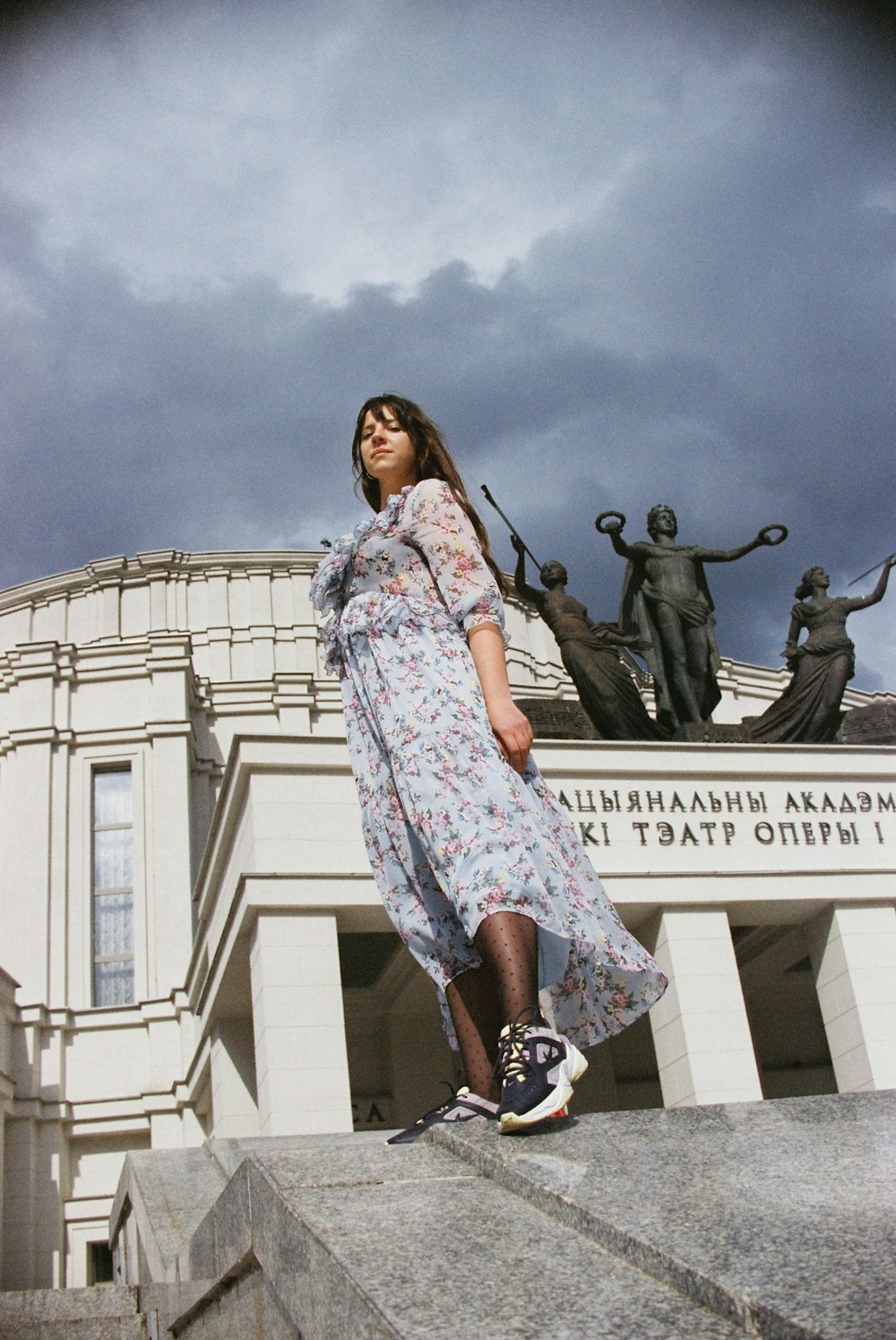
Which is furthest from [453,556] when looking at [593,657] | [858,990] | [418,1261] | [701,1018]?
[593,657]

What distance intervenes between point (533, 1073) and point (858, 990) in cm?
959

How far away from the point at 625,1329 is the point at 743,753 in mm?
11079

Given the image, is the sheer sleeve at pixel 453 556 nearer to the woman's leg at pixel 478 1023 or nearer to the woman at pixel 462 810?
the woman at pixel 462 810

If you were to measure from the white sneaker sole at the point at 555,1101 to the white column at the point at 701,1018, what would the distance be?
8.09 metres

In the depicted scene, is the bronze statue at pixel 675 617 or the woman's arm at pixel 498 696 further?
the bronze statue at pixel 675 617

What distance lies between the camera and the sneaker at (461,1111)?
307cm

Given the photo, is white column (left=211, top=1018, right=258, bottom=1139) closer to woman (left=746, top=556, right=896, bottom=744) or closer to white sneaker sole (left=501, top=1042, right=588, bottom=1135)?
woman (left=746, top=556, right=896, bottom=744)

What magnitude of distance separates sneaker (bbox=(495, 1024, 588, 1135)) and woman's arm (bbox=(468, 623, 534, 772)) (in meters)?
0.75

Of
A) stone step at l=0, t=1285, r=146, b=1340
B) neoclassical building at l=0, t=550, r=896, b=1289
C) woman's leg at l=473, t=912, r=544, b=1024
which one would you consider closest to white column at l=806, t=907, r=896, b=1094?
neoclassical building at l=0, t=550, r=896, b=1289

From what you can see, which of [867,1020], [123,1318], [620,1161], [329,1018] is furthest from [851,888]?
[620,1161]

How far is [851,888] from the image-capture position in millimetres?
11867

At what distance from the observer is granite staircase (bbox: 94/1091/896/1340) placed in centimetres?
159

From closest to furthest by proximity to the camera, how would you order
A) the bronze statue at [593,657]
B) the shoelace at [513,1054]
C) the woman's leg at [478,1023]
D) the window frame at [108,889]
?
the shoelace at [513,1054] → the woman's leg at [478,1023] → the bronze statue at [593,657] → the window frame at [108,889]

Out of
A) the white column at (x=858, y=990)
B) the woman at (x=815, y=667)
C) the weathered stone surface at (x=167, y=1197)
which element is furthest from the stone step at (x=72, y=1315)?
the woman at (x=815, y=667)
